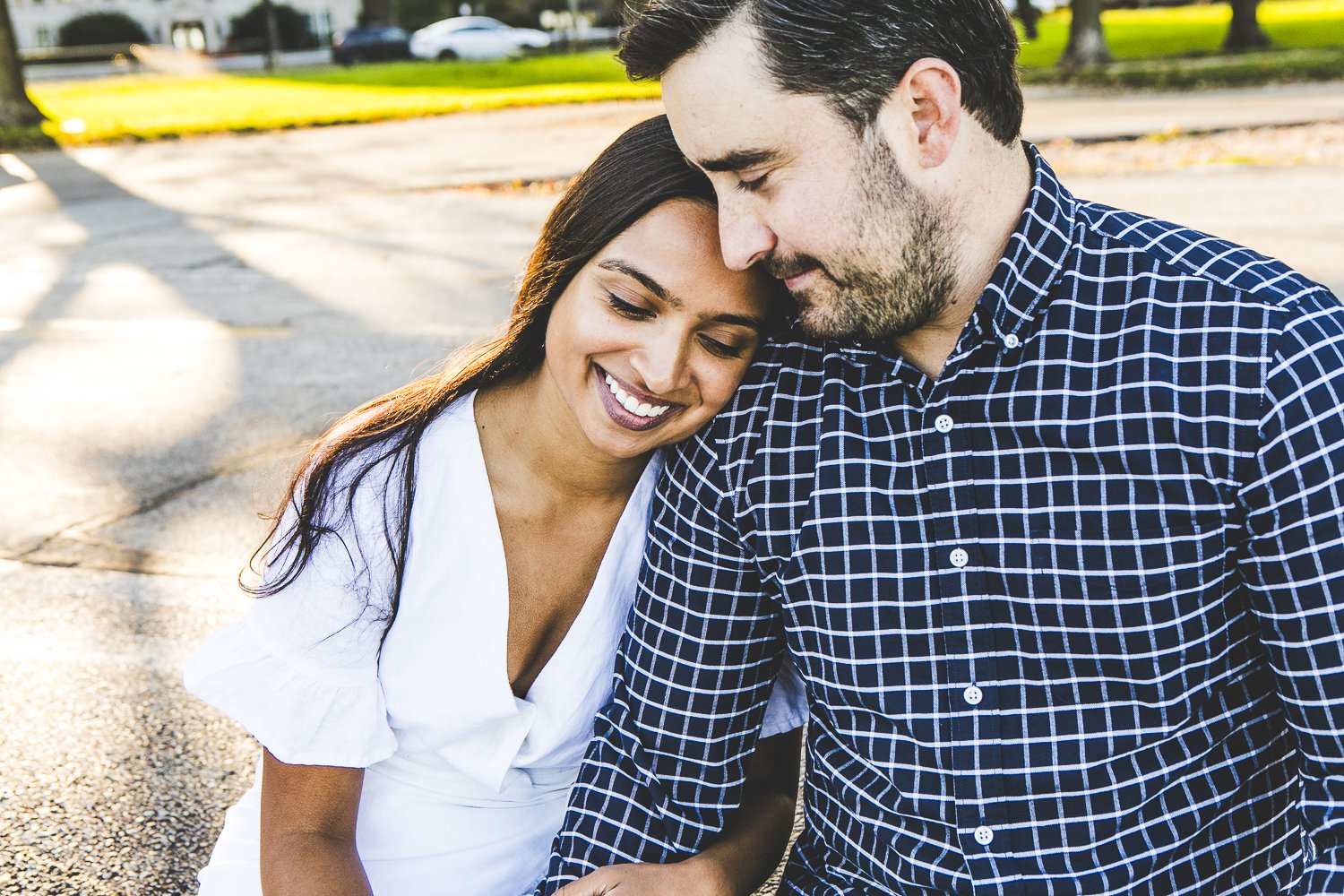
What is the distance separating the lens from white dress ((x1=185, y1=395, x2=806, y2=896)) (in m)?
2.01

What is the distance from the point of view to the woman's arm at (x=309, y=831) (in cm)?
199

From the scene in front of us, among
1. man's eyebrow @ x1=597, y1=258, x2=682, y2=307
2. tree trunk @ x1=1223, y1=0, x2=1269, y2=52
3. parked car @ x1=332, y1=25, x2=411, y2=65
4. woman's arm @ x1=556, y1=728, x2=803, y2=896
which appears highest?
A: man's eyebrow @ x1=597, y1=258, x2=682, y2=307

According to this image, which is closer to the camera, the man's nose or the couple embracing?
the couple embracing

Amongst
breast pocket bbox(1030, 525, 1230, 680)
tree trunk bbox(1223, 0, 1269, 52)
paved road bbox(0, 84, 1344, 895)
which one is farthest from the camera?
tree trunk bbox(1223, 0, 1269, 52)

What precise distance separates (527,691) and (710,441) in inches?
21.3

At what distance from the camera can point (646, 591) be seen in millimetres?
Result: 2131

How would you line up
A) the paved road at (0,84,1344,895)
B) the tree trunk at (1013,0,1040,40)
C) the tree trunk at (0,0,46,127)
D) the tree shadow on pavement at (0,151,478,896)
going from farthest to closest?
1. the tree trunk at (1013,0,1040,40)
2. the tree trunk at (0,0,46,127)
3. the paved road at (0,84,1344,895)
4. the tree shadow on pavement at (0,151,478,896)

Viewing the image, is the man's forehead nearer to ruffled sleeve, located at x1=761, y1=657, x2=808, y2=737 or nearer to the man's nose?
the man's nose

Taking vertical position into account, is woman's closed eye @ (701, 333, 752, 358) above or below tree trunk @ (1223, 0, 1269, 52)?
above

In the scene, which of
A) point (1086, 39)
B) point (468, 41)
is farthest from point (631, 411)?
point (468, 41)

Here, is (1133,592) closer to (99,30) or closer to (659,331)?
(659,331)

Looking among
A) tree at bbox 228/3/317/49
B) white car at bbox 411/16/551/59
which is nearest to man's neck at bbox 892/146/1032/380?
white car at bbox 411/16/551/59

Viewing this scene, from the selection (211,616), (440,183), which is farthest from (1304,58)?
(211,616)

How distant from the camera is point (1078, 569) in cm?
178
